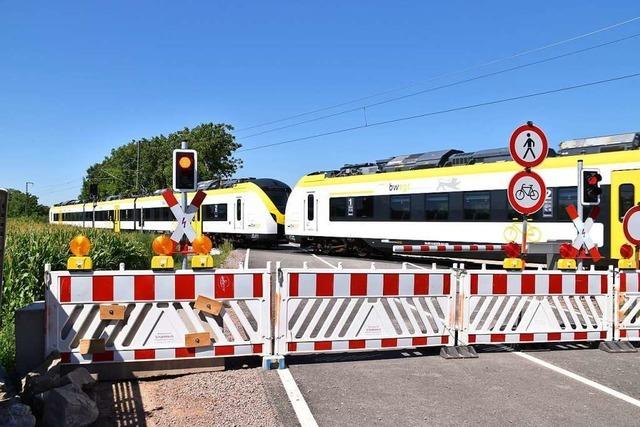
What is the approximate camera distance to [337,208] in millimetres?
23969

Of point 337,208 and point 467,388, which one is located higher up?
point 337,208

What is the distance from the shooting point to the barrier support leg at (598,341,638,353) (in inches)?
280

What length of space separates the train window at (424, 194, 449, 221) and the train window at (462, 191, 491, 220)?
2.56ft

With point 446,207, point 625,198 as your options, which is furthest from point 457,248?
point 625,198

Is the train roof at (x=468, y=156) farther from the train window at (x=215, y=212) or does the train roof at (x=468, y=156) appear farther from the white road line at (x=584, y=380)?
the white road line at (x=584, y=380)

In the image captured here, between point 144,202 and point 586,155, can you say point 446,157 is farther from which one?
point 144,202

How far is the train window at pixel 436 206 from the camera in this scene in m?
19.2

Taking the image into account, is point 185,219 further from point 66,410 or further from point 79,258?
point 66,410

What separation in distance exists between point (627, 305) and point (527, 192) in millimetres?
1911

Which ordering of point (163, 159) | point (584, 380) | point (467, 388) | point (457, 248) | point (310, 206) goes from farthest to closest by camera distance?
point (163, 159), point (310, 206), point (457, 248), point (584, 380), point (467, 388)

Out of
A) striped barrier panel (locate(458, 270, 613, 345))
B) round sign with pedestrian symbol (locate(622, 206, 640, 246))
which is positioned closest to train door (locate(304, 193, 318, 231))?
round sign with pedestrian symbol (locate(622, 206, 640, 246))

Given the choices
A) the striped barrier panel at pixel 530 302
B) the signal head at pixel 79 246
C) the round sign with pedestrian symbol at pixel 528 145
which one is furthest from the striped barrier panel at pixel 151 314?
the round sign with pedestrian symbol at pixel 528 145

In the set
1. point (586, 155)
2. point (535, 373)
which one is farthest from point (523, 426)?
point (586, 155)

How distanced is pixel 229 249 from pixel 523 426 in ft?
66.8
